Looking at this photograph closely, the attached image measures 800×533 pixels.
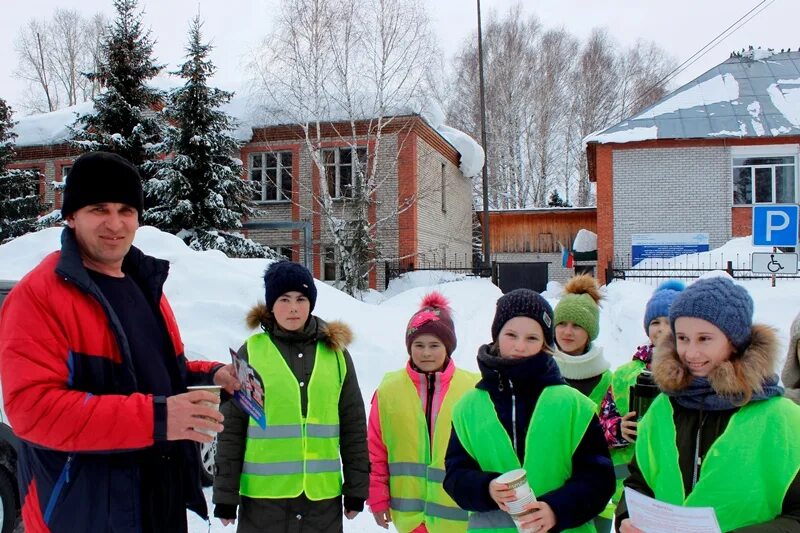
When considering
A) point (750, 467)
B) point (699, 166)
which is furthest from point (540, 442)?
point (699, 166)

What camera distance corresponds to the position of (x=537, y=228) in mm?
26094

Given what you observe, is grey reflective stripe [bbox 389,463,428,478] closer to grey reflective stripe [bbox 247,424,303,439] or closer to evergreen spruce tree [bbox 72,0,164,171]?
grey reflective stripe [bbox 247,424,303,439]

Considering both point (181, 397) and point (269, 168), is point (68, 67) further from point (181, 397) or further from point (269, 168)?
point (181, 397)

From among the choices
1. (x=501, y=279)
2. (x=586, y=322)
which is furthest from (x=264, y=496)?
(x=501, y=279)

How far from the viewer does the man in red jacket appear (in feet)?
5.98

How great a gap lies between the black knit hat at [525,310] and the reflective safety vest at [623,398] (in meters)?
0.74

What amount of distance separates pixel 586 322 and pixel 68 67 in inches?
1853

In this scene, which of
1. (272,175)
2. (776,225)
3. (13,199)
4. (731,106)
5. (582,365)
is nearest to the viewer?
(582,365)

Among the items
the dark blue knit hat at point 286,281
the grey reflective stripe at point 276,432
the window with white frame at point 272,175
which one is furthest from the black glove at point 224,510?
the window with white frame at point 272,175

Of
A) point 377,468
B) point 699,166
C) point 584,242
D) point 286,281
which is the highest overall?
point 699,166

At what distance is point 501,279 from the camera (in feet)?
69.8

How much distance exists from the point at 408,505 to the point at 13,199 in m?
20.9

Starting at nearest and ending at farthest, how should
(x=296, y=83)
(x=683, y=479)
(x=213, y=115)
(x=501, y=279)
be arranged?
(x=683, y=479) < (x=213, y=115) < (x=296, y=83) < (x=501, y=279)

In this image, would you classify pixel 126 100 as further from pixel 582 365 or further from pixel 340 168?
pixel 582 365
